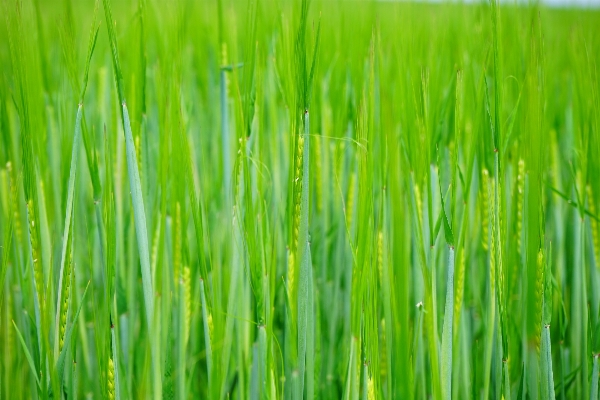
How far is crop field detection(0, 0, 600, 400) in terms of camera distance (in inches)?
21.0

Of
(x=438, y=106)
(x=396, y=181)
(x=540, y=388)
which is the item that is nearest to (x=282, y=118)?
(x=438, y=106)

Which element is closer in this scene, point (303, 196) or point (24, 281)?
point (303, 196)

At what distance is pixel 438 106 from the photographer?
2.35 ft

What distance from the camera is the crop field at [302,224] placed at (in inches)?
21.0

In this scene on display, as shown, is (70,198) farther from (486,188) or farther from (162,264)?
(486,188)

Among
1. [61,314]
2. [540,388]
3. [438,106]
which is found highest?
[438,106]

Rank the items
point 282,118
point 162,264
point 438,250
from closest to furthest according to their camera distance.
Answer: point 162,264
point 438,250
point 282,118

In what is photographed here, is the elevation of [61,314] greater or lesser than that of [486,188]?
lesser

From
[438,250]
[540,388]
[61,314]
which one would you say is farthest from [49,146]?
[540,388]

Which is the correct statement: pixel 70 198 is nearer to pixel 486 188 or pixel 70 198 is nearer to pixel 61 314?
pixel 61 314

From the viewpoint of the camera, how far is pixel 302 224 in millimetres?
524

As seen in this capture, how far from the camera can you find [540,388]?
61 cm

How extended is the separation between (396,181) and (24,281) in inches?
19.1

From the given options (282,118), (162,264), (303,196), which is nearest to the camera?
(303,196)
